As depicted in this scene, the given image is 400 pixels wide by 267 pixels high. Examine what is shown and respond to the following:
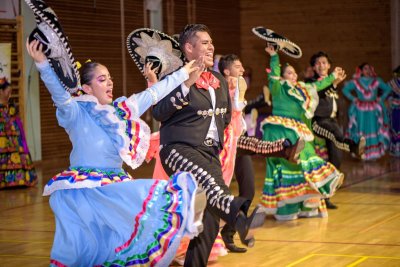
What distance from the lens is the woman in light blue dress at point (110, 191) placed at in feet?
15.0

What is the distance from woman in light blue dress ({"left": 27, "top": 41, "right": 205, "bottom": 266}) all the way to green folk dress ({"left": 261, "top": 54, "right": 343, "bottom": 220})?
2.95 metres

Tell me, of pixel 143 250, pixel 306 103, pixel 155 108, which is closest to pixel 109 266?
pixel 143 250

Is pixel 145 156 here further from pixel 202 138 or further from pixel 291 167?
pixel 291 167

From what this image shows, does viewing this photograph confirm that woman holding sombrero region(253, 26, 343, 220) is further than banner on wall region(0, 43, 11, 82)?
No

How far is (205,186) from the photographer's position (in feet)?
16.6

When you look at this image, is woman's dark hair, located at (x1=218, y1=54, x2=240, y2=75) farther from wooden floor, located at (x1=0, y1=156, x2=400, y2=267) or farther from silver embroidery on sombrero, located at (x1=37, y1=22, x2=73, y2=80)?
silver embroidery on sombrero, located at (x1=37, y1=22, x2=73, y2=80)

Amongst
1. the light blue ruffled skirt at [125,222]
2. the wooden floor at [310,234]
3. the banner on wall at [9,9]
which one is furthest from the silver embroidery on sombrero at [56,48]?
the banner on wall at [9,9]

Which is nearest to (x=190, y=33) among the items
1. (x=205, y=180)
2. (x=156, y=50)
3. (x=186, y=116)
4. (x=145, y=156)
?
(x=156, y=50)

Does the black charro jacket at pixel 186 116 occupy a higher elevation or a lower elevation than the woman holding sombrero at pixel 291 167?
higher

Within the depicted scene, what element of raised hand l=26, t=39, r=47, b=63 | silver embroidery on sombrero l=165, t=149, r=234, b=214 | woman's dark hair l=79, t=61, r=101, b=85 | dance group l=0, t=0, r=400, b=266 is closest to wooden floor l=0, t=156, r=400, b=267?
dance group l=0, t=0, r=400, b=266

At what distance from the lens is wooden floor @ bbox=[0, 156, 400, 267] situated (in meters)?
6.05

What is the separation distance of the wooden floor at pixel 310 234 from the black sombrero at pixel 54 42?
1.85 meters

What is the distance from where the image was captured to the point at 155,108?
529 cm

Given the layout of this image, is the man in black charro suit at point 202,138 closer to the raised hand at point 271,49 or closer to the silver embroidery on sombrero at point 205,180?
the silver embroidery on sombrero at point 205,180
